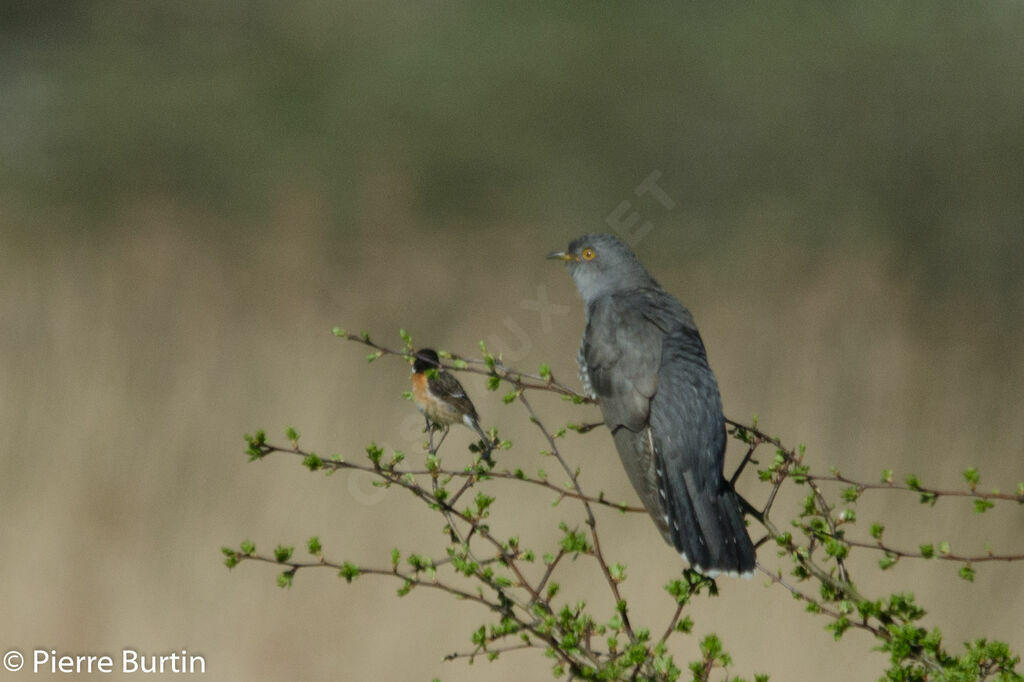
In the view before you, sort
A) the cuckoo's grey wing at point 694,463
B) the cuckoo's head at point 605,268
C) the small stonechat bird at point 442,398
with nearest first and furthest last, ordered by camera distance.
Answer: the cuckoo's grey wing at point 694,463, the small stonechat bird at point 442,398, the cuckoo's head at point 605,268

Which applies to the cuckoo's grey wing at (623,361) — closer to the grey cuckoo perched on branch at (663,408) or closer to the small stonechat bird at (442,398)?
the grey cuckoo perched on branch at (663,408)

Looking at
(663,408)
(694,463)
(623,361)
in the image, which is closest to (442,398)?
(623,361)

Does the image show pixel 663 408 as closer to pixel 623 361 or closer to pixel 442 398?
pixel 623 361

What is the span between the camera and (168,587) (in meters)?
3.62

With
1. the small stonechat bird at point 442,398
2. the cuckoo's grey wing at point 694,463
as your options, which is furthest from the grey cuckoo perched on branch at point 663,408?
the small stonechat bird at point 442,398

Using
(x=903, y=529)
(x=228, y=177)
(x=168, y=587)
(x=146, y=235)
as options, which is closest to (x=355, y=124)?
(x=228, y=177)

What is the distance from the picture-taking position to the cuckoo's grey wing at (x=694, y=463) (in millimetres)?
2480

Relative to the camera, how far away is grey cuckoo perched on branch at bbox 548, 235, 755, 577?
8.35 ft

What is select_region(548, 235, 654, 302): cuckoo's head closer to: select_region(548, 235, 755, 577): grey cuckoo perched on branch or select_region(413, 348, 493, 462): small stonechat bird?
select_region(548, 235, 755, 577): grey cuckoo perched on branch

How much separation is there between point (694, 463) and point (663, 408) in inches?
8.9

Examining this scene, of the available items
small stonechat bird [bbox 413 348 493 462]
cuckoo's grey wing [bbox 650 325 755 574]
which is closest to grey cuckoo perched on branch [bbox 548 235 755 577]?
cuckoo's grey wing [bbox 650 325 755 574]

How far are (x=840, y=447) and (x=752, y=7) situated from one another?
4531 millimetres

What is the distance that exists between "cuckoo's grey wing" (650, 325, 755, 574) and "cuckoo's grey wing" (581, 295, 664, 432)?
34 millimetres

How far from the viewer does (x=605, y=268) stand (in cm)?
354
